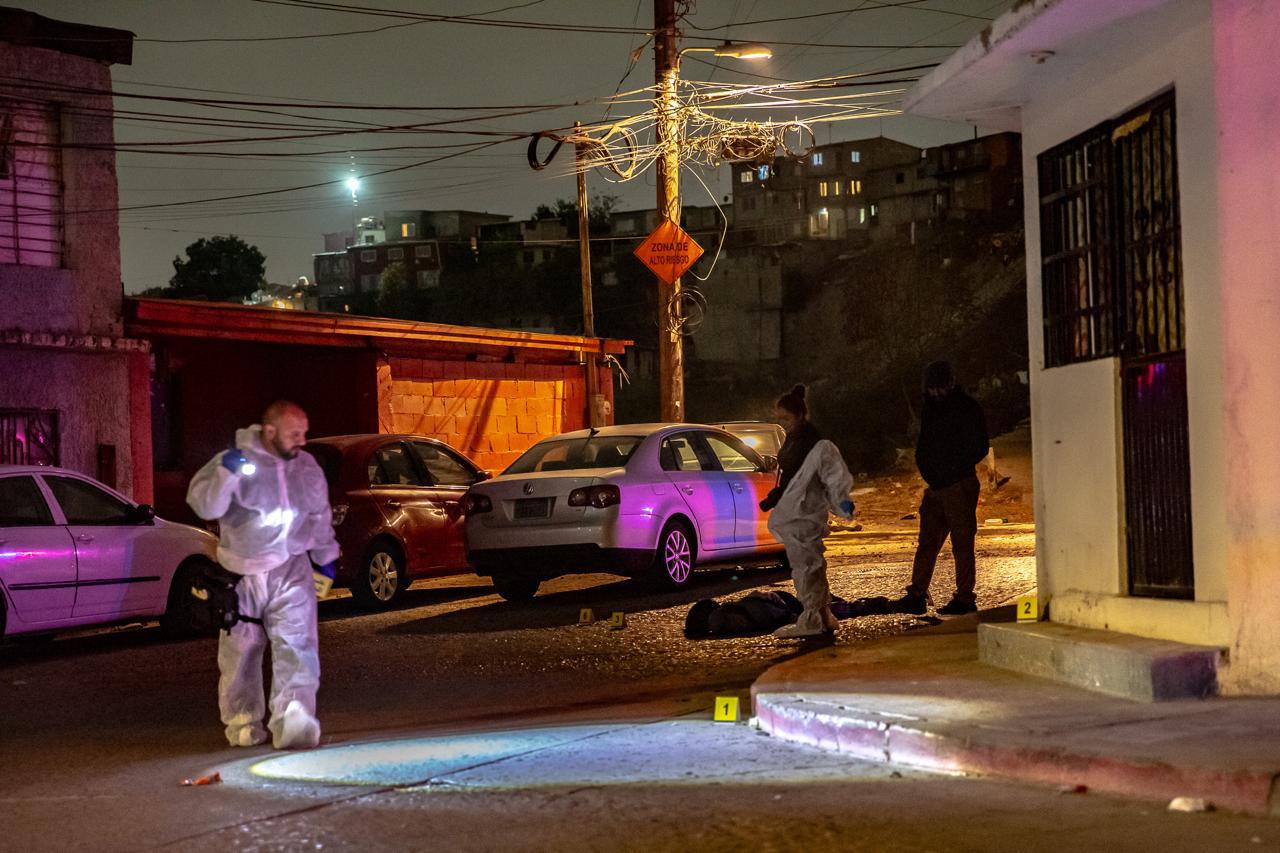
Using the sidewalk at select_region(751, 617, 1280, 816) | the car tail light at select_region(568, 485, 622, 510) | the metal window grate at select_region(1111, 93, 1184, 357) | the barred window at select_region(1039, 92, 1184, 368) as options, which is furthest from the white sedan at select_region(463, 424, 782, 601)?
the metal window grate at select_region(1111, 93, 1184, 357)

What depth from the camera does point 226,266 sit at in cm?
7725

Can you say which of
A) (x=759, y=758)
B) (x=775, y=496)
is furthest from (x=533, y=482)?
(x=759, y=758)

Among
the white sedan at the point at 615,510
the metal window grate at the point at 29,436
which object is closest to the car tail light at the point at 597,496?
the white sedan at the point at 615,510

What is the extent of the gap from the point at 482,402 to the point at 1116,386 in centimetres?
1722

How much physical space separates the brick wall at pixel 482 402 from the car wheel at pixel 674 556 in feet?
30.8

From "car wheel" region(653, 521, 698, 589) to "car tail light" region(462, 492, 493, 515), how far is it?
1592 mm

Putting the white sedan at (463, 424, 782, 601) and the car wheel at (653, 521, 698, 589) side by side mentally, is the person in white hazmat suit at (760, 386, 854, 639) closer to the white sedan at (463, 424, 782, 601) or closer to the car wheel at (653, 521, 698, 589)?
the white sedan at (463, 424, 782, 601)

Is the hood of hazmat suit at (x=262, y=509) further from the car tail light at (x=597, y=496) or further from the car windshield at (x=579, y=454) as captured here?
the car windshield at (x=579, y=454)

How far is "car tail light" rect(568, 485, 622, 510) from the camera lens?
43.8 ft

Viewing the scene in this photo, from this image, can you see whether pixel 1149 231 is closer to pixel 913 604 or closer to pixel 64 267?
pixel 913 604

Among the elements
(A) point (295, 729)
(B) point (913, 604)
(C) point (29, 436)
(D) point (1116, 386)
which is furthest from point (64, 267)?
(D) point (1116, 386)

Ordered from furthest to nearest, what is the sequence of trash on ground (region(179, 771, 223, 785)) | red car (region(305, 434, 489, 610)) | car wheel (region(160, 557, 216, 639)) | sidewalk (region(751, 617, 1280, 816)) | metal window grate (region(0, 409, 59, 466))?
metal window grate (region(0, 409, 59, 466))
red car (region(305, 434, 489, 610))
car wheel (region(160, 557, 216, 639))
trash on ground (region(179, 771, 223, 785))
sidewalk (region(751, 617, 1280, 816))

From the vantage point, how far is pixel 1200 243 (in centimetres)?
732

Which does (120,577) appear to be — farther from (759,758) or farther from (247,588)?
(759,758)
